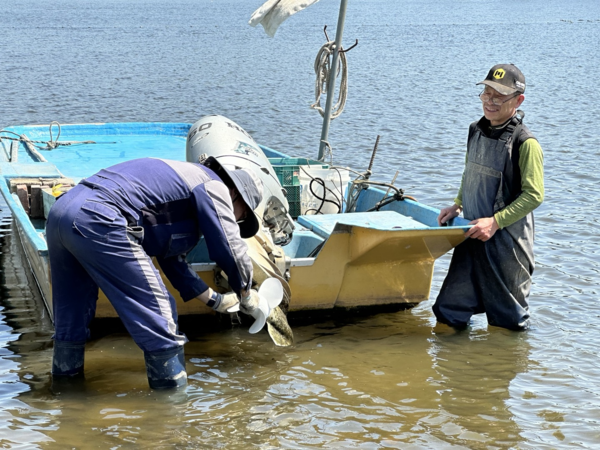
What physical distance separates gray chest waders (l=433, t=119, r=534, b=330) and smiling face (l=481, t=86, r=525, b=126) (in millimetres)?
76

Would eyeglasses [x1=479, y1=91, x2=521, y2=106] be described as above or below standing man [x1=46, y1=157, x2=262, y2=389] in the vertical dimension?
above

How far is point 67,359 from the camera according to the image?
4324 millimetres

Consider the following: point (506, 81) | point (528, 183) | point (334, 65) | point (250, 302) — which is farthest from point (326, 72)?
point (250, 302)

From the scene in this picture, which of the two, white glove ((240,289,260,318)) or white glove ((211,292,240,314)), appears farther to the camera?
white glove ((211,292,240,314))

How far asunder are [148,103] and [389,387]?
15.5m

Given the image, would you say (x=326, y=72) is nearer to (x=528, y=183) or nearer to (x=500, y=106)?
(x=500, y=106)

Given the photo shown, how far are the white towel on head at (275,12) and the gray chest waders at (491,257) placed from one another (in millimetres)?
2746

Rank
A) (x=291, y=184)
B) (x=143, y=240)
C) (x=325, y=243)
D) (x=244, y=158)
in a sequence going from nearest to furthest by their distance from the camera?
(x=143, y=240), (x=325, y=243), (x=244, y=158), (x=291, y=184)

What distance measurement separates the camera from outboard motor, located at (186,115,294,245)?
18.9ft

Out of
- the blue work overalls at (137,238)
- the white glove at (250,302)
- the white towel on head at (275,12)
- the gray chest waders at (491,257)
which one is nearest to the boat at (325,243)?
the gray chest waders at (491,257)

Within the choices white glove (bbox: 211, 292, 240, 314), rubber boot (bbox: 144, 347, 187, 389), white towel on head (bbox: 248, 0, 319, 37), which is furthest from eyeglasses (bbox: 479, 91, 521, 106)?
white towel on head (bbox: 248, 0, 319, 37)

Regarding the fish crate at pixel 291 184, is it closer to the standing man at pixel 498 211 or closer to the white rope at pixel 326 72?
the white rope at pixel 326 72

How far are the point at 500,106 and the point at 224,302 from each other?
83.6 inches

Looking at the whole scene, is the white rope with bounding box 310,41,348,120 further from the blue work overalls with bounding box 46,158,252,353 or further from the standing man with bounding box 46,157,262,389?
the blue work overalls with bounding box 46,158,252,353
